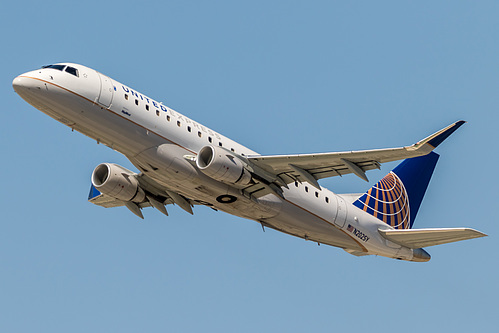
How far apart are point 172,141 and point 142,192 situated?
19.8ft

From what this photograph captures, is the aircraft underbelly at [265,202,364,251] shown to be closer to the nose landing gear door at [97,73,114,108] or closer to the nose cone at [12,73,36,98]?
the nose landing gear door at [97,73,114,108]

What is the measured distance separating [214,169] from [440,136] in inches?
372

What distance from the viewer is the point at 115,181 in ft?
118

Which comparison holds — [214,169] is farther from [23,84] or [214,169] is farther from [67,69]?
[23,84]

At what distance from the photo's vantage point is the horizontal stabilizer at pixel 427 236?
3578 centimetres

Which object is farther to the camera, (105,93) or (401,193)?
(401,193)

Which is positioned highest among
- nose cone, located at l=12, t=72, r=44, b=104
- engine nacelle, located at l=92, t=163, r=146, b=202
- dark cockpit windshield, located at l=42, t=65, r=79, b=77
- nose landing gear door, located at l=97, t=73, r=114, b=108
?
dark cockpit windshield, located at l=42, t=65, r=79, b=77

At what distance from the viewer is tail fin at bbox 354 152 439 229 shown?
40.7 metres

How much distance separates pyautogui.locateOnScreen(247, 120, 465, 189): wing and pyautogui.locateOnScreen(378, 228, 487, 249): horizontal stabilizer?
21.7 ft

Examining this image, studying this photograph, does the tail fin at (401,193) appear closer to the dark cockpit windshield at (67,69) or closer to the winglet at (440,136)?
the winglet at (440,136)

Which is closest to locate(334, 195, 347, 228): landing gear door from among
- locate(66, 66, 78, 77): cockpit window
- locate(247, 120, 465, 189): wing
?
locate(247, 120, 465, 189): wing

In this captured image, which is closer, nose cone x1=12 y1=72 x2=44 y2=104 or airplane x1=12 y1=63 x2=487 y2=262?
nose cone x1=12 y1=72 x2=44 y2=104

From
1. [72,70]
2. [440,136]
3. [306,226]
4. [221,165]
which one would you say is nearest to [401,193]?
[306,226]

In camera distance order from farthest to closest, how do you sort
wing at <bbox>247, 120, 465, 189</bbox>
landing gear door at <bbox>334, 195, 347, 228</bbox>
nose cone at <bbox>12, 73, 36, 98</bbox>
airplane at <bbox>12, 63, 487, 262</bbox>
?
1. landing gear door at <bbox>334, 195, 347, 228</bbox>
2. airplane at <bbox>12, 63, 487, 262</bbox>
3. nose cone at <bbox>12, 73, 36, 98</bbox>
4. wing at <bbox>247, 120, 465, 189</bbox>
